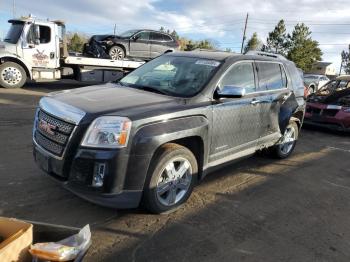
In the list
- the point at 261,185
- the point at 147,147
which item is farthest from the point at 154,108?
the point at 261,185

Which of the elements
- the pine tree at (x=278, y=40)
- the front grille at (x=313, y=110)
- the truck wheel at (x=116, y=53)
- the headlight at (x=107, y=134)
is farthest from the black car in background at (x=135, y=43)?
the pine tree at (x=278, y=40)

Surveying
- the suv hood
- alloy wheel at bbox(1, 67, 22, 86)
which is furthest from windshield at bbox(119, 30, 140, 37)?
the suv hood

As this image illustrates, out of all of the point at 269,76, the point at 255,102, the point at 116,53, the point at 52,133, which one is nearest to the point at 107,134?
the point at 52,133

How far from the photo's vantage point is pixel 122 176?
12.3ft

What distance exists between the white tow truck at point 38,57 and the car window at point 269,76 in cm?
1005

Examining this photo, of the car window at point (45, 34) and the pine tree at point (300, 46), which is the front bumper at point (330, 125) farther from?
the pine tree at point (300, 46)

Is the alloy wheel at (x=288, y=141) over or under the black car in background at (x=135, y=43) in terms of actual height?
under

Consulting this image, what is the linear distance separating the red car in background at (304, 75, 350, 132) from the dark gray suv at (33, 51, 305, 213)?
15.3ft

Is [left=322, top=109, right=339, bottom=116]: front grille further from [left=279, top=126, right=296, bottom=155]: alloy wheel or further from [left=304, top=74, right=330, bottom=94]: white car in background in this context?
[left=304, top=74, right=330, bottom=94]: white car in background

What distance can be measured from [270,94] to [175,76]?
5.52 ft

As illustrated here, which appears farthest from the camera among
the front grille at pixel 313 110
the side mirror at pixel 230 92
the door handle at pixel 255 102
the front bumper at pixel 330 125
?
the front grille at pixel 313 110

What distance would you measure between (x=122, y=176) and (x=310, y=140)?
6.51 metres

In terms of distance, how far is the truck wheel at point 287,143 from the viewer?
22.2 feet

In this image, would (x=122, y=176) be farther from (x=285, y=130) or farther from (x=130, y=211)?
(x=285, y=130)
